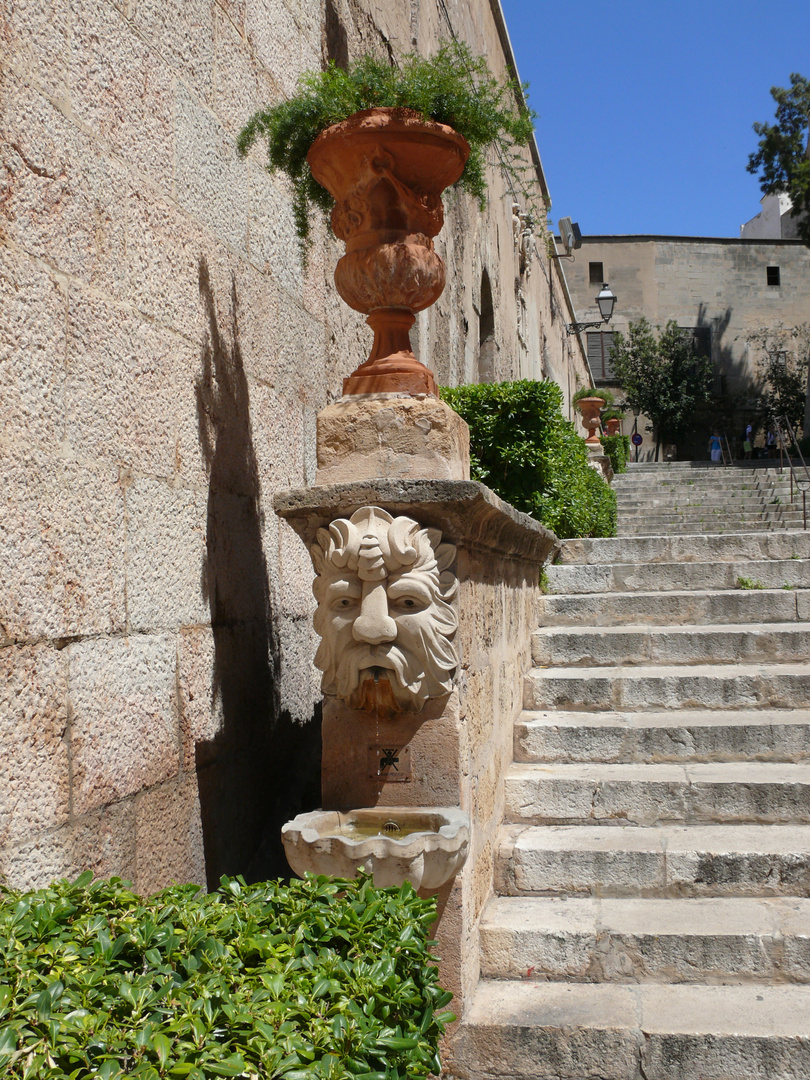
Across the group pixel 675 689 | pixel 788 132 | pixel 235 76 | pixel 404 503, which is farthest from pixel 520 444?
pixel 788 132

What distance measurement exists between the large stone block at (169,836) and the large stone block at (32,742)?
A: 1.18 feet

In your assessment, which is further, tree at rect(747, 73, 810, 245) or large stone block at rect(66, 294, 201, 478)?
tree at rect(747, 73, 810, 245)

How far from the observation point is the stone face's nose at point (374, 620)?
7.66 feet

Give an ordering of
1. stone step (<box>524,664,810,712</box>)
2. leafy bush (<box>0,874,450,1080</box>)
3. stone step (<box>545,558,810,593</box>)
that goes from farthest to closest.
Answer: stone step (<box>545,558,810,593</box>) → stone step (<box>524,664,810,712</box>) → leafy bush (<box>0,874,450,1080</box>)

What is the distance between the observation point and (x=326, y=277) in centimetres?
415

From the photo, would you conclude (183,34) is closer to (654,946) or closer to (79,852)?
(79,852)

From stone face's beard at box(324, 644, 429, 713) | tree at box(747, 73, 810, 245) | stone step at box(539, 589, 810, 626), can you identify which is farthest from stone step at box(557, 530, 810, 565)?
tree at box(747, 73, 810, 245)

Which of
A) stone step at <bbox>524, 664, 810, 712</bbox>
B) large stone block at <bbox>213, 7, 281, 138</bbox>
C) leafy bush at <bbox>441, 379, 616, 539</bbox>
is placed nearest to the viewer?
large stone block at <bbox>213, 7, 281, 138</bbox>

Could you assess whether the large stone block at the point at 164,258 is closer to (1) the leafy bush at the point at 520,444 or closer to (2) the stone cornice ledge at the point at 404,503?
(2) the stone cornice ledge at the point at 404,503

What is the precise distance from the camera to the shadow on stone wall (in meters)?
2.89

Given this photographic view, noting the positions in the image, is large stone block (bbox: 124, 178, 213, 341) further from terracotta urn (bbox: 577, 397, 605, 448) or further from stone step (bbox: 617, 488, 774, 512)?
terracotta urn (bbox: 577, 397, 605, 448)

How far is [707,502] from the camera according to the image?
10.2 metres

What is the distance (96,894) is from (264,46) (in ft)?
10.2

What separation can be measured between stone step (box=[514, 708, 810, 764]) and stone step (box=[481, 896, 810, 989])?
853mm
